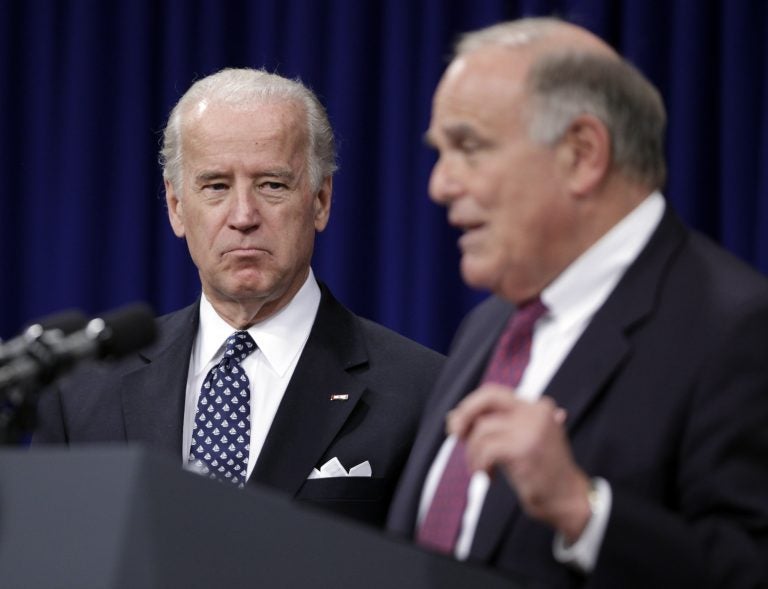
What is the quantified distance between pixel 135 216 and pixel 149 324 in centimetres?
233

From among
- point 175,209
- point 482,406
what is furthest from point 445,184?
point 175,209

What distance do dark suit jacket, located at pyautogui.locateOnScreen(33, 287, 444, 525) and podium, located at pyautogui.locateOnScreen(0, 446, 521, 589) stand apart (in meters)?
1.15

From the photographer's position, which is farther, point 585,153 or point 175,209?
point 175,209

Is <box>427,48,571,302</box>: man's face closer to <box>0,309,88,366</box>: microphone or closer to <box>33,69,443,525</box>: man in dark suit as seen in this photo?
<box>0,309,88,366</box>: microphone

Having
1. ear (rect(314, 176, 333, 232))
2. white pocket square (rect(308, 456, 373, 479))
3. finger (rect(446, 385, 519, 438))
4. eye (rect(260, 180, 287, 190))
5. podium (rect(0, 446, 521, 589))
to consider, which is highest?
finger (rect(446, 385, 519, 438))

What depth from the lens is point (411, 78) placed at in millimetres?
3635

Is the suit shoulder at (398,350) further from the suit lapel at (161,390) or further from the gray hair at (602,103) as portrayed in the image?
the gray hair at (602,103)

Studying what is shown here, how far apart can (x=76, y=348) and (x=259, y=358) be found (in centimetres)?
127

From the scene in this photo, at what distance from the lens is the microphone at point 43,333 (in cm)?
147

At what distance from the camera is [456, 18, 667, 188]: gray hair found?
68.5 inches

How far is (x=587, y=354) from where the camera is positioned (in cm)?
169

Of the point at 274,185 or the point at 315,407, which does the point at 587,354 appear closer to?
the point at 315,407

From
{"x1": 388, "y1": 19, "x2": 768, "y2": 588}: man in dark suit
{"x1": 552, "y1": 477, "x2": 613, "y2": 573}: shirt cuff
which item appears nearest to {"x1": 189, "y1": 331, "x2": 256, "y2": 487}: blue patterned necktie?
{"x1": 388, "y1": 19, "x2": 768, "y2": 588}: man in dark suit

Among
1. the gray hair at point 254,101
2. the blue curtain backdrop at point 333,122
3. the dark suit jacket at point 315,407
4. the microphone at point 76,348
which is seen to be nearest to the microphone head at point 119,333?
the microphone at point 76,348
